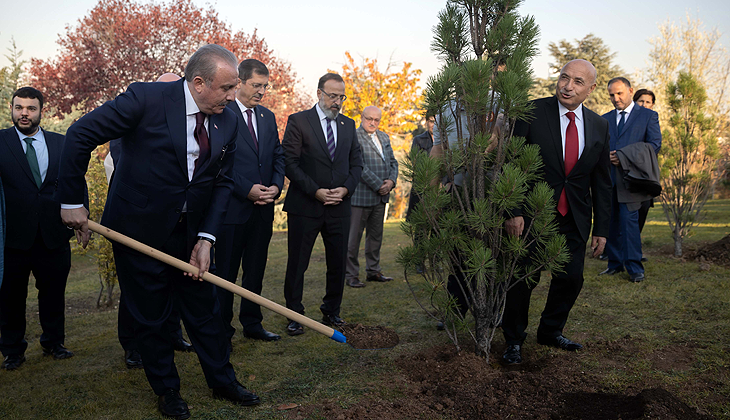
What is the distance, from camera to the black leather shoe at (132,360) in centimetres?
418

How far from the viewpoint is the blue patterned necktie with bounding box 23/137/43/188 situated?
4.41m

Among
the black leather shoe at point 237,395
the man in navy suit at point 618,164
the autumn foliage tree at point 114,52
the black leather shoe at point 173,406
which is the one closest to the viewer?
the black leather shoe at point 173,406

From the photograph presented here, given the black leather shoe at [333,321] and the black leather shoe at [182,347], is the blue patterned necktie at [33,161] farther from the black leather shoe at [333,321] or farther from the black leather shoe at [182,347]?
the black leather shoe at [333,321]

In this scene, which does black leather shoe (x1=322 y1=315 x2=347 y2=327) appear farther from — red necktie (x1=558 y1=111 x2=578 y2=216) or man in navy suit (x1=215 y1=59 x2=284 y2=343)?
red necktie (x1=558 y1=111 x2=578 y2=216)

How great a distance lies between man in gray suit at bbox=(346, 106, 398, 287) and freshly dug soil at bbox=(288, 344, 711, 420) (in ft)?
12.3

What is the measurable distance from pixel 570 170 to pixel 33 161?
4660mm

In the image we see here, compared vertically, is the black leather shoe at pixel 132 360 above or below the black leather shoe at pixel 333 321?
below

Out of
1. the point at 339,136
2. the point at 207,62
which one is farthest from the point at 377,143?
the point at 207,62

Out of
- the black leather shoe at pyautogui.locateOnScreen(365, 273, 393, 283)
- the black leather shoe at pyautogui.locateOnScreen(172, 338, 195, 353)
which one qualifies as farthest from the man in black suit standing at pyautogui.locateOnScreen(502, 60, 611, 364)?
the black leather shoe at pyautogui.locateOnScreen(365, 273, 393, 283)

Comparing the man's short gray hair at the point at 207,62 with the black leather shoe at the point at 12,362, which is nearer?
the man's short gray hair at the point at 207,62

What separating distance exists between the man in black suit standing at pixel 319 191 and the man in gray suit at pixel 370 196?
6.77 ft

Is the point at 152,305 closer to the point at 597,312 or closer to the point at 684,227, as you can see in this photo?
the point at 597,312

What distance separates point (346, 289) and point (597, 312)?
3380 mm

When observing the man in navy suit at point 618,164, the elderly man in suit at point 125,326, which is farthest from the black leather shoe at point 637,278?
the elderly man in suit at point 125,326
